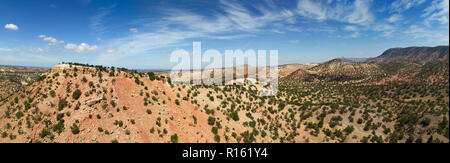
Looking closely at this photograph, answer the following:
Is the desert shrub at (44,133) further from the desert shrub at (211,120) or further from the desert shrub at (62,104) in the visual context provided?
the desert shrub at (211,120)

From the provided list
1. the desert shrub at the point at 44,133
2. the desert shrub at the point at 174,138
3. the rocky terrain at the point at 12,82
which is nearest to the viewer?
the desert shrub at the point at 44,133

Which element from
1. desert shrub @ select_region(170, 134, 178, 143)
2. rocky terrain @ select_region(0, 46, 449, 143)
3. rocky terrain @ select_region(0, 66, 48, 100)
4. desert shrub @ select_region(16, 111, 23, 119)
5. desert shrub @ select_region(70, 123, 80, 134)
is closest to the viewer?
desert shrub @ select_region(70, 123, 80, 134)

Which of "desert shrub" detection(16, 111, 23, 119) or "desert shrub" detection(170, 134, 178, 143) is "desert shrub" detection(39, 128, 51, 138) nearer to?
"desert shrub" detection(16, 111, 23, 119)

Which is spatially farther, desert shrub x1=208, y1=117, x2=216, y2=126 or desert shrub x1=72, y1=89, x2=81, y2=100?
desert shrub x1=208, y1=117, x2=216, y2=126

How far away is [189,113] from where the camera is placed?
22.2 meters

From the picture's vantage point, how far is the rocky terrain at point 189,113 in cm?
1502

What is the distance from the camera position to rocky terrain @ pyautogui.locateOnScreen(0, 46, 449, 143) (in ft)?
49.3

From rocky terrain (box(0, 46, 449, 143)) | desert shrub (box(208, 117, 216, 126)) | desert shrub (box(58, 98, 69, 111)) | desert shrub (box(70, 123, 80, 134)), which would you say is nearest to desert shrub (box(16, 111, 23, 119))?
rocky terrain (box(0, 46, 449, 143))

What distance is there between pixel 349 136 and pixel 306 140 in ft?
19.0

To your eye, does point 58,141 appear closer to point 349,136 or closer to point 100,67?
point 100,67

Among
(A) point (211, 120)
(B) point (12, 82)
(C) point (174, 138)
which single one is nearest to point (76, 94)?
(C) point (174, 138)

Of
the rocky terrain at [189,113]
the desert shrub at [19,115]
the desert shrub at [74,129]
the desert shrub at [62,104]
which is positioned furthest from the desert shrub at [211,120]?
the desert shrub at [19,115]

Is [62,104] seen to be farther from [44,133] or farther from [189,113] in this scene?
[189,113]
